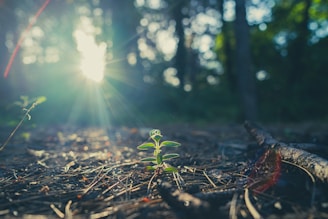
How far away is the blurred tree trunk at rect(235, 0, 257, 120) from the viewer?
6.95 metres

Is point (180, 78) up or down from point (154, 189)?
up

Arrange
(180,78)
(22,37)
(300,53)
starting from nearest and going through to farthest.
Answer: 1. (300,53)
2. (22,37)
3. (180,78)

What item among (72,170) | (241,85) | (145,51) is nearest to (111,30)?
(241,85)

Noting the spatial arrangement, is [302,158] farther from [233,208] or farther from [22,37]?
[22,37]

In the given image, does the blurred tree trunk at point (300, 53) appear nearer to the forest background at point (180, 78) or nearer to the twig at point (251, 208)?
the forest background at point (180, 78)

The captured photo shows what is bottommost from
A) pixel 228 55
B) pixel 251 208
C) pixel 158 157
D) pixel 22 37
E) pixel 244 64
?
pixel 251 208

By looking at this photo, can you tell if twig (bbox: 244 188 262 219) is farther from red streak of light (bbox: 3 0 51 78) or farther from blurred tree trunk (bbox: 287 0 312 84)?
red streak of light (bbox: 3 0 51 78)

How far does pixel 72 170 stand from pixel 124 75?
7.89 meters

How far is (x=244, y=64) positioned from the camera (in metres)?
7.12

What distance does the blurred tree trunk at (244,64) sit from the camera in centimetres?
695

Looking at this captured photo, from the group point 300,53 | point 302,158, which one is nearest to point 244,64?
point 300,53

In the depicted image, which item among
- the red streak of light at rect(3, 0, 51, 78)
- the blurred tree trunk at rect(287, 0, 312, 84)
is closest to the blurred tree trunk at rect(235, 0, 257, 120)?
the blurred tree trunk at rect(287, 0, 312, 84)

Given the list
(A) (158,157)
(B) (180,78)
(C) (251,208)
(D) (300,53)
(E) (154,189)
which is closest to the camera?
(C) (251,208)

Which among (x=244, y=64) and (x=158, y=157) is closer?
(x=158, y=157)
